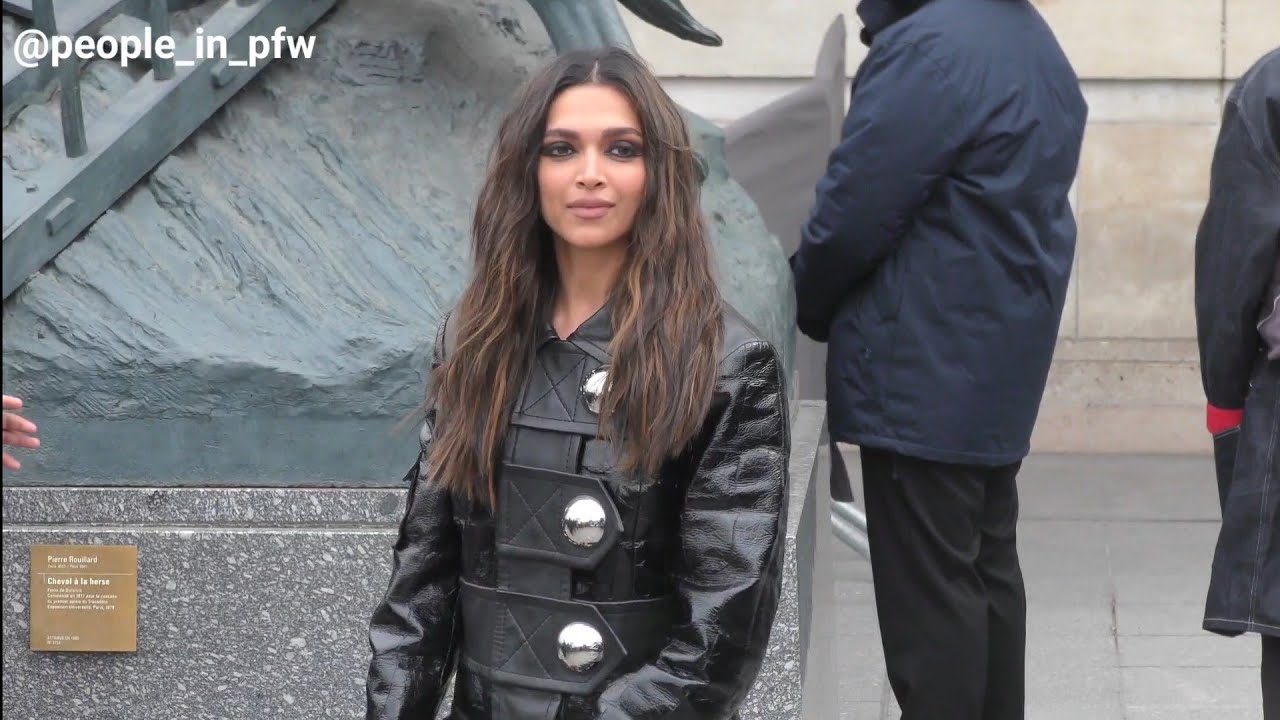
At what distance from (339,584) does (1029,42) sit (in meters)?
1.80

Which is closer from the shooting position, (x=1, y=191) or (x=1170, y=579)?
(x=1, y=191)

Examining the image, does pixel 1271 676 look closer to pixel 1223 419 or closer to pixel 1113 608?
pixel 1223 419

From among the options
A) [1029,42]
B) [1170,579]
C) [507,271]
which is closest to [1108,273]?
→ [1170,579]

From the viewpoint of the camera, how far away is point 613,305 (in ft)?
7.38

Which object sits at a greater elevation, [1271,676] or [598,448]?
[598,448]

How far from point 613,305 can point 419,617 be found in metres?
0.49

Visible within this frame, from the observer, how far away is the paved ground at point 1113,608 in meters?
5.03

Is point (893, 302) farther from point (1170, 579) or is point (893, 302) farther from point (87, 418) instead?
point (1170, 579)

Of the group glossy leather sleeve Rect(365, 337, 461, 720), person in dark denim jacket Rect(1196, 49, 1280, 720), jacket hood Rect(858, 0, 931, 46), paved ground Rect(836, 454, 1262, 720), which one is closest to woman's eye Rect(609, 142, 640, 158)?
glossy leather sleeve Rect(365, 337, 461, 720)

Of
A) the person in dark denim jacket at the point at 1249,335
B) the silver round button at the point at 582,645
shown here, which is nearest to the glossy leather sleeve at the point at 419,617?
the silver round button at the point at 582,645

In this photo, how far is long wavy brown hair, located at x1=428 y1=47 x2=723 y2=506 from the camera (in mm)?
2182

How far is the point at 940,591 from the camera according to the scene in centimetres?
365

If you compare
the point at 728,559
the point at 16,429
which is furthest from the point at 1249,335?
the point at 16,429

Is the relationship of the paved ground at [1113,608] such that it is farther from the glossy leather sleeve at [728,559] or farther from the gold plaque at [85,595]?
the glossy leather sleeve at [728,559]
